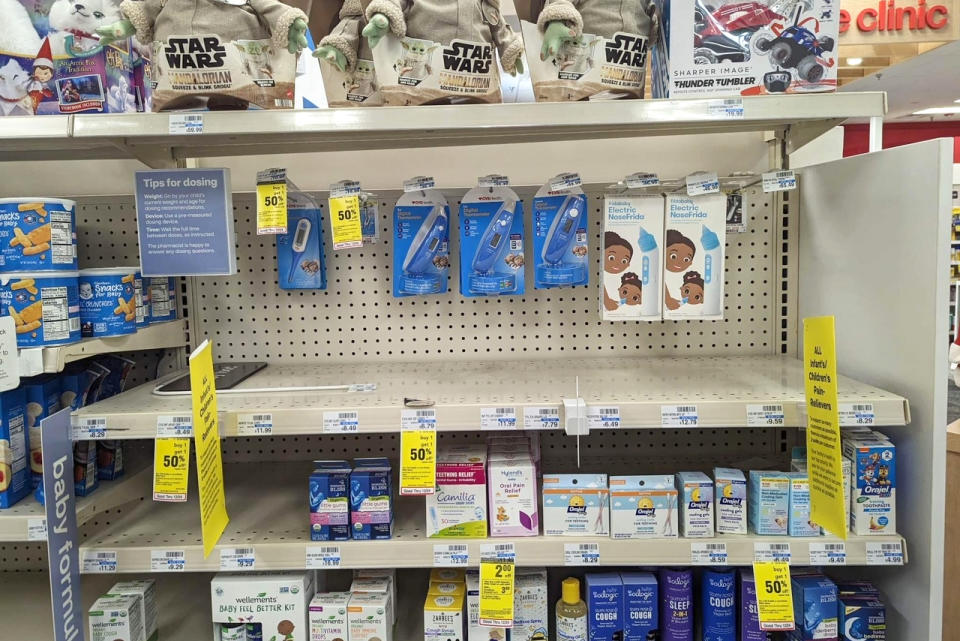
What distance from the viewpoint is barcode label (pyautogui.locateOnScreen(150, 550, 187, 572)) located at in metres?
1.38

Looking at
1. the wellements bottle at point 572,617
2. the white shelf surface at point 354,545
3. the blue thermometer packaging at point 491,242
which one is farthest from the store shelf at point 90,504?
the wellements bottle at point 572,617

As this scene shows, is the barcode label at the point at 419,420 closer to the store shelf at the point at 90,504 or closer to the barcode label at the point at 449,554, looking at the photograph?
the barcode label at the point at 449,554

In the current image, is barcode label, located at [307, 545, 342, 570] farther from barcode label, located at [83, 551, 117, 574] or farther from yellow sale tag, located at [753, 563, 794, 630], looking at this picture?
yellow sale tag, located at [753, 563, 794, 630]

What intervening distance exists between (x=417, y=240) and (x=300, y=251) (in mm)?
364

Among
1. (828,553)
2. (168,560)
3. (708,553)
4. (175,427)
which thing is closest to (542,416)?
(708,553)

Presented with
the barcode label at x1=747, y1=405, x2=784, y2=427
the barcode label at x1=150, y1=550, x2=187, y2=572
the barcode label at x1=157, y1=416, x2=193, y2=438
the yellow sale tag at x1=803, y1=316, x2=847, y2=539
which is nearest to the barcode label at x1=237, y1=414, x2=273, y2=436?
the barcode label at x1=157, y1=416, x2=193, y2=438

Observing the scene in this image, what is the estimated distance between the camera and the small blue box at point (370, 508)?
138cm

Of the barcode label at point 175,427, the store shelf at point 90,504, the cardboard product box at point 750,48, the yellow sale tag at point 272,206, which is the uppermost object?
the cardboard product box at point 750,48

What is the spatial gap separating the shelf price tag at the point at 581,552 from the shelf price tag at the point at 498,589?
0.39 feet

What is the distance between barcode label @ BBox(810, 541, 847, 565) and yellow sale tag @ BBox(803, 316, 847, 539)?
10cm

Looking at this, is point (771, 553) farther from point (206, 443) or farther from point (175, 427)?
point (175, 427)

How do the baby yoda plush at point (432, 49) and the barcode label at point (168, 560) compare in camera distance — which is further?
the barcode label at point (168, 560)

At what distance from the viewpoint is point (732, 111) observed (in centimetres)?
124

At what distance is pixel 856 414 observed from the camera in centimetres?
126
